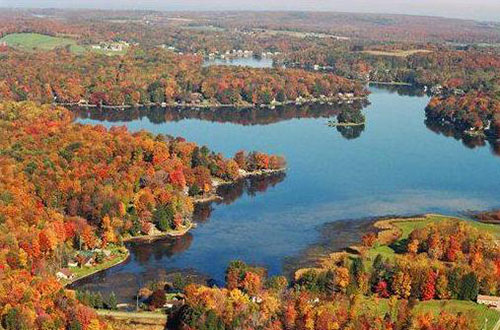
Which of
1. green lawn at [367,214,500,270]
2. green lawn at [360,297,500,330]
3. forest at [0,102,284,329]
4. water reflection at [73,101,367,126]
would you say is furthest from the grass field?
green lawn at [360,297,500,330]

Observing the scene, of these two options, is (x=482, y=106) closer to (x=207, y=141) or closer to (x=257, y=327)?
(x=207, y=141)

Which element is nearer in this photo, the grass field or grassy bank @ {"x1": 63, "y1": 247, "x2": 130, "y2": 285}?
grassy bank @ {"x1": 63, "y1": 247, "x2": 130, "y2": 285}

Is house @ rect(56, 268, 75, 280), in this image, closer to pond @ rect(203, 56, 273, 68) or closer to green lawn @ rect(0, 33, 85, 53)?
green lawn @ rect(0, 33, 85, 53)

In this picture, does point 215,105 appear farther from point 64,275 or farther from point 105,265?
point 64,275

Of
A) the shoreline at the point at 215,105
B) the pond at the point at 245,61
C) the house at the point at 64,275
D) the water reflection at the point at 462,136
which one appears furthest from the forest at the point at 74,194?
the pond at the point at 245,61

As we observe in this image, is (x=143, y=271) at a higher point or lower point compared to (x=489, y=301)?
lower

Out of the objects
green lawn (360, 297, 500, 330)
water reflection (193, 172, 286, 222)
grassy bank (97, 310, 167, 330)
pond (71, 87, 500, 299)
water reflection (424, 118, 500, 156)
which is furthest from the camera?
water reflection (424, 118, 500, 156)

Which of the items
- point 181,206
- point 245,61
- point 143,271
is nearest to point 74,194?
point 181,206
